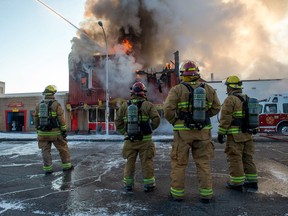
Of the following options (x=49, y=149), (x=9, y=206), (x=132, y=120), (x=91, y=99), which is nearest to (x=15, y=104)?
(x=91, y=99)

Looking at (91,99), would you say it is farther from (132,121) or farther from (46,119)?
(132,121)

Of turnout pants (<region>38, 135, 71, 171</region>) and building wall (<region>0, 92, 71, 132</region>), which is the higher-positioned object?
building wall (<region>0, 92, 71, 132</region>)

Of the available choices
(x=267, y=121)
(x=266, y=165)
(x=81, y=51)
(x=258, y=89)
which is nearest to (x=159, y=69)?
(x=81, y=51)

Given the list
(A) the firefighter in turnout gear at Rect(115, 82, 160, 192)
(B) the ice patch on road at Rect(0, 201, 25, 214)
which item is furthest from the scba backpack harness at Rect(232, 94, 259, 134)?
(B) the ice patch on road at Rect(0, 201, 25, 214)

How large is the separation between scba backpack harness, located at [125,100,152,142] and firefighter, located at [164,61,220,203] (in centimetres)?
58

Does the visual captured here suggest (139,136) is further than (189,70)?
Yes

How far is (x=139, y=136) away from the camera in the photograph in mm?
4219

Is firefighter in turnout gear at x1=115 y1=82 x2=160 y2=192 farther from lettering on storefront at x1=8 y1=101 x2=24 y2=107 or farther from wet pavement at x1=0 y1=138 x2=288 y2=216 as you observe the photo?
lettering on storefront at x1=8 y1=101 x2=24 y2=107

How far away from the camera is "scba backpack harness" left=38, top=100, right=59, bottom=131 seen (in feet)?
18.3

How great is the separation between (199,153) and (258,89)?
664 inches

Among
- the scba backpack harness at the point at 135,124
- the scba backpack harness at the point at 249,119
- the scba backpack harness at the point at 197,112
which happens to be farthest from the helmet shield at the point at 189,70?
the scba backpack harness at the point at 249,119

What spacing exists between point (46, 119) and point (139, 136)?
239 centimetres

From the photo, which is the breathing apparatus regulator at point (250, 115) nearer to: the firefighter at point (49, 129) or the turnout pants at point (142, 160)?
the turnout pants at point (142, 160)

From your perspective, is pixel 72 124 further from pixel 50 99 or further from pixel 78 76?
pixel 50 99
